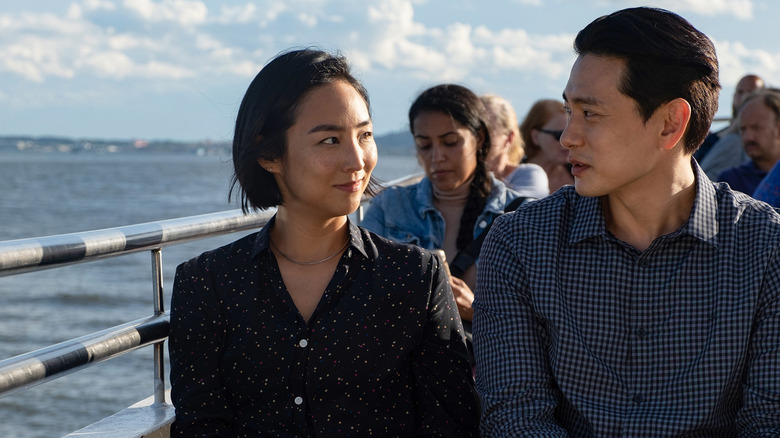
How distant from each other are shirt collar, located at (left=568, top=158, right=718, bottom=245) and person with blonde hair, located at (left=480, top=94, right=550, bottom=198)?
231cm

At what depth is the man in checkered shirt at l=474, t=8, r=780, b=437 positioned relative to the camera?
218 centimetres

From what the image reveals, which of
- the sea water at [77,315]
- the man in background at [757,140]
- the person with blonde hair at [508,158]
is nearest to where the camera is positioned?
the person with blonde hair at [508,158]

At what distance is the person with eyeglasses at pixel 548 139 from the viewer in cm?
612

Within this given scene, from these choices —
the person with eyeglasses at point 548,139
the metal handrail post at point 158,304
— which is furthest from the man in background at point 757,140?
the metal handrail post at point 158,304

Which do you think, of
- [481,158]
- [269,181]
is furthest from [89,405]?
[269,181]

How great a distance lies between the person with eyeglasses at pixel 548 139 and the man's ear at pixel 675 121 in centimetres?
369

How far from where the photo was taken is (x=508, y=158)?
571 centimetres

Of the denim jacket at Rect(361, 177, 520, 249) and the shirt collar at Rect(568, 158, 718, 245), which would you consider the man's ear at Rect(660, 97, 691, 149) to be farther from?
the denim jacket at Rect(361, 177, 520, 249)

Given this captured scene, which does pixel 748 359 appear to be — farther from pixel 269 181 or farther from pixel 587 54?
pixel 269 181

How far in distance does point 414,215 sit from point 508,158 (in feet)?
6.25

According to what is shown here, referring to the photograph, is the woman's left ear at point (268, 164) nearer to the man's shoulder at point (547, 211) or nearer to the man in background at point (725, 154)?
the man's shoulder at point (547, 211)

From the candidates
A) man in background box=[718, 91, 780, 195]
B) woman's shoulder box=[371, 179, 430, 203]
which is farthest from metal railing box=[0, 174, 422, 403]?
man in background box=[718, 91, 780, 195]

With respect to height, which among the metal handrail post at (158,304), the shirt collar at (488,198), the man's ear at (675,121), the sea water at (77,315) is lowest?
the sea water at (77,315)

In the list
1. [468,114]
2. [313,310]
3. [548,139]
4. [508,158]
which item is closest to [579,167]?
[313,310]
